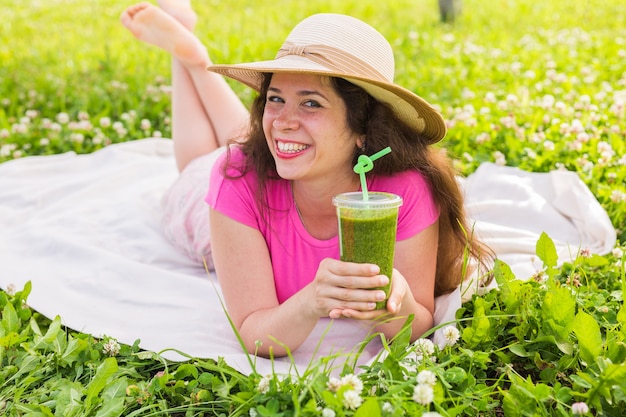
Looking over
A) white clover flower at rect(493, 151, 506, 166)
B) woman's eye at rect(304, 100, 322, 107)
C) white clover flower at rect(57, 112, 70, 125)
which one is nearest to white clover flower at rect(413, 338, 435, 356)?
woman's eye at rect(304, 100, 322, 107)

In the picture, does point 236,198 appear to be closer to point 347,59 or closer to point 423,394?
point 347,59

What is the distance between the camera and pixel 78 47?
8531 mm

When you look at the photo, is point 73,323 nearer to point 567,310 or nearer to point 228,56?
point 567,310

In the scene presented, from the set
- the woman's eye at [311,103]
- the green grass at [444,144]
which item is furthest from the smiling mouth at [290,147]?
the green grass at [444,144]

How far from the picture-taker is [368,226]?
2.20 metres

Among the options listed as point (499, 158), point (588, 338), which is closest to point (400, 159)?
point (588, 338)

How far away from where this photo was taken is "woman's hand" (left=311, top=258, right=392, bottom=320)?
7.50ft

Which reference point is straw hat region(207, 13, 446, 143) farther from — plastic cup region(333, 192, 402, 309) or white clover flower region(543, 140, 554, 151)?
white clover flower region(543, 140, 554, 151)

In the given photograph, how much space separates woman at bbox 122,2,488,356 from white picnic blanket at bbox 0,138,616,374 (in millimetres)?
206

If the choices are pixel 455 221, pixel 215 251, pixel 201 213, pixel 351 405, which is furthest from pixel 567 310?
pixel 201 213

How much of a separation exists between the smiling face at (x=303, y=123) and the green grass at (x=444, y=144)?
702mm

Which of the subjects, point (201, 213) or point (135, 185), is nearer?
point (201, 213)

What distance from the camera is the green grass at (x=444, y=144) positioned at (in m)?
2.46

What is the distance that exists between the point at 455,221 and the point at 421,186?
0.73 ft
